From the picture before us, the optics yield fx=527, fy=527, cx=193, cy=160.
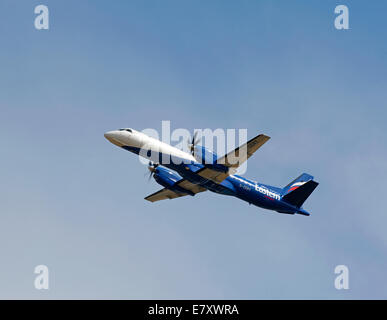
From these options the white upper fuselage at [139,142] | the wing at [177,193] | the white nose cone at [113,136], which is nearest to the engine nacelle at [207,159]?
the white upper fuselage at [139,142]

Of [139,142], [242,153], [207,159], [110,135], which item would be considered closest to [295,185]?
[242,153]

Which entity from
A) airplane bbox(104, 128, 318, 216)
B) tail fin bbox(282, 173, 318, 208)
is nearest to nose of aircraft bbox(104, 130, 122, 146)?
airplane bbox(104, 128, 318, 216)

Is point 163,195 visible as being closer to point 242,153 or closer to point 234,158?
point 234,158

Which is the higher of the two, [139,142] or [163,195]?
[139,142]

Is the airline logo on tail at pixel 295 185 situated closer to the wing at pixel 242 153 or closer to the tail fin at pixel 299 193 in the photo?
the tail fin at pixel 299 193

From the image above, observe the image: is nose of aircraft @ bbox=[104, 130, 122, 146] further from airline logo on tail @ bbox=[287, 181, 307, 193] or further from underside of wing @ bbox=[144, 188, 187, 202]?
airline logo on tail @ bbox=[287, 181, 307, 193]

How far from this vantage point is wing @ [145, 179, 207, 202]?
2205 inches

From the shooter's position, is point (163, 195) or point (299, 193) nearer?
point (299, 193)

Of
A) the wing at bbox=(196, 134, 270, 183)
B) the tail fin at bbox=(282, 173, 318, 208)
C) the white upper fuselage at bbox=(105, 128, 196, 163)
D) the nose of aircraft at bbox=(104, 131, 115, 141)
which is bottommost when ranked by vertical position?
the tail fin at bbox=(282, 173, 318, 208)

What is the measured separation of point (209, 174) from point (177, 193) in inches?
345

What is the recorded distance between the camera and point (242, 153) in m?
48.6

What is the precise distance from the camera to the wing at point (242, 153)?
4711 centimetres
